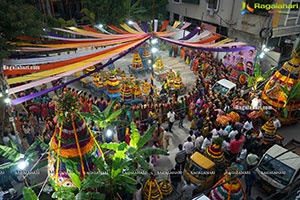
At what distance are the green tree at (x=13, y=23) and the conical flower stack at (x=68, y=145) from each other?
3.86 meters

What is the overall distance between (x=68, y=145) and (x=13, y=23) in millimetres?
5226

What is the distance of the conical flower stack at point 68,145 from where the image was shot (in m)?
4.54

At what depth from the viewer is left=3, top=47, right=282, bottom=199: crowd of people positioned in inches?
258

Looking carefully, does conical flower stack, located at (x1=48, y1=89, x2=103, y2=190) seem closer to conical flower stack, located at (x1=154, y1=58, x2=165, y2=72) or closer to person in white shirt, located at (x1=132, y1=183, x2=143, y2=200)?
person in white shirt, located at (x1=132, y1=183, x2=143, y2=200)

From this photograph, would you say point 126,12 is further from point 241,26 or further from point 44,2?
point 241,26

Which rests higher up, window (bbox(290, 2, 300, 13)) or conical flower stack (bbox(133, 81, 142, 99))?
window (bbox(290, 2, 300, 13))

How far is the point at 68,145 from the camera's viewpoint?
181 inches

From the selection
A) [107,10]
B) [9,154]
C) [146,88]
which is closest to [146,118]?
[146,88]

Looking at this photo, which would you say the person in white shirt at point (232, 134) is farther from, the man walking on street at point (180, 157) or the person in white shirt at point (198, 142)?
the man walking on street at point (180, 157)

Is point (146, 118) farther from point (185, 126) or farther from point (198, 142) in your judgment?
point (198, 142)

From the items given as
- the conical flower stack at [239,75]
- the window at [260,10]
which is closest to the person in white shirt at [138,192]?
the conical flower stack at [239,75]

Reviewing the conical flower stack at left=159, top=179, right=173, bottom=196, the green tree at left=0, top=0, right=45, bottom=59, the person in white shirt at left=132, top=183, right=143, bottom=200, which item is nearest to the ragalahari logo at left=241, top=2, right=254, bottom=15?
the green tree at left=0, top=0, right=45, bottom=59

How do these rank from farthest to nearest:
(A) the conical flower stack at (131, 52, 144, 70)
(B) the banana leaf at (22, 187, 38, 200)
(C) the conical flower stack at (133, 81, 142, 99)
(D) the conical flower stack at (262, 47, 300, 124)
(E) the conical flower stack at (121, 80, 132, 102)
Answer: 1. (A) the conical flower stack at (131, 52, 144, 70)
2. (C) the conical flower stack at (133, 81, 142, 99)
3. (E) the conical flower stack at (121, 80, 132, 102)
4. (D) the conical flower stack at (262, 47, 300, 124)
5. (B) the banana leaf at (22, 187, 38, 200)

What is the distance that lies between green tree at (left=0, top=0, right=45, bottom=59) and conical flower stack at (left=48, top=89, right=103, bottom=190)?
386 centimetres
